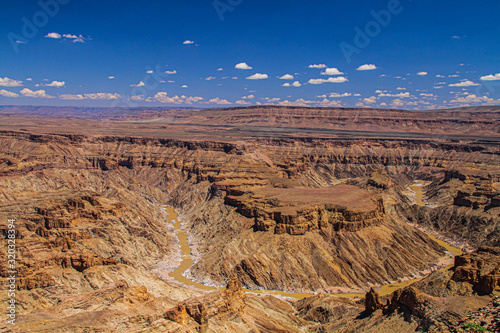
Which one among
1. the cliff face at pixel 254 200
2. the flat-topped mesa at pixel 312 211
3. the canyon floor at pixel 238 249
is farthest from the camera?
the flat-topped mesa at pixel 312 211

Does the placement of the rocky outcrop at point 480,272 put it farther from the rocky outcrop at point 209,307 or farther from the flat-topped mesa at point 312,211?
the flat-topped mesa at point 312,211

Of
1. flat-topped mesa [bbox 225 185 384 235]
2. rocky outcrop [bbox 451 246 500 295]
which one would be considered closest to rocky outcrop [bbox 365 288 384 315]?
rocky outcrop [bbox 451 246 500 295]

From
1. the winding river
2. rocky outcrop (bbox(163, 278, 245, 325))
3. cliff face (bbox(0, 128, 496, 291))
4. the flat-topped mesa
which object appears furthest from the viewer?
the flat-topped mesa

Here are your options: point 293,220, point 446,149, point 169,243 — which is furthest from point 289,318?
point 446,149

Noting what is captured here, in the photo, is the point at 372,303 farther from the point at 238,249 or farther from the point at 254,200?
the point at 254,200

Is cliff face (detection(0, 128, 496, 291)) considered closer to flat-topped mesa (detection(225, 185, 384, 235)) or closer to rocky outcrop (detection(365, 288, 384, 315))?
flat-topped mesa (detection(225, 185, 384, 235))

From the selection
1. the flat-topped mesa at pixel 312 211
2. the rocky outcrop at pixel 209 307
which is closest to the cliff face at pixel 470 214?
the flat-topped mesa at pixel 312 211
